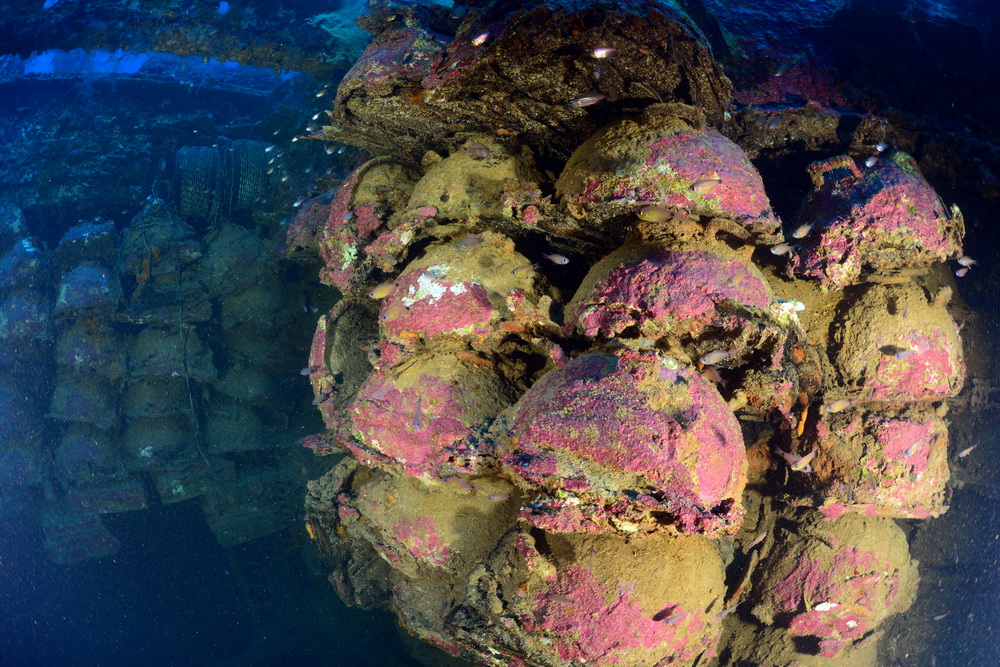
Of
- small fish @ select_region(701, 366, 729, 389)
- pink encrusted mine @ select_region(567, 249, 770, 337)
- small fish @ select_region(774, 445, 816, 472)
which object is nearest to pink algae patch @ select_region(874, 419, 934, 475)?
small fish @ select_region(774, 445, 816, 472)

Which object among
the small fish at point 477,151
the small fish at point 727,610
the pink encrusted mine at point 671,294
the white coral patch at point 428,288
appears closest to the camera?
the pink encrusted mine at point 671,294

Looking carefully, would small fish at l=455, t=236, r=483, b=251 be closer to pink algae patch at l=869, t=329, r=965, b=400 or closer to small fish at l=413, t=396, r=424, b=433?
small fish at l=413, t=396, r=424, b=433

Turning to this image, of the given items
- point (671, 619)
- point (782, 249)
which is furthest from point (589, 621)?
point (782, 249)

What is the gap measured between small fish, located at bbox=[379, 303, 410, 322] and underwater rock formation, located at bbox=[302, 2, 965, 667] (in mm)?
17

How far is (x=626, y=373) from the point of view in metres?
2.97

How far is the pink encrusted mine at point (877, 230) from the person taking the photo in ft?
13.3

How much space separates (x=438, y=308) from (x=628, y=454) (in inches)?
73.0

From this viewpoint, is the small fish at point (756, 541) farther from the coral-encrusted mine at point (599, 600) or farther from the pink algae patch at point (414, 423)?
the pink algae patch at point (414, 423)

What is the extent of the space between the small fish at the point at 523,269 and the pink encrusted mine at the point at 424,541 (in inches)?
83.1

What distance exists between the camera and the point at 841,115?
514 cm

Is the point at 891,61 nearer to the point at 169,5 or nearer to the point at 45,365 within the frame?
the point at 169,5

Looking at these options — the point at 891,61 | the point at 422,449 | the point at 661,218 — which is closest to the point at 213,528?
the point at 422,449

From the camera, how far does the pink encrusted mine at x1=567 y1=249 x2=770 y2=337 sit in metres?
3.29

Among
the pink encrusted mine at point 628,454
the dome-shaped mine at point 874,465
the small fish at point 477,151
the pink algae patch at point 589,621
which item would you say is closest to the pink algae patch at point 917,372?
the dome-shaped mine at point 874,465
